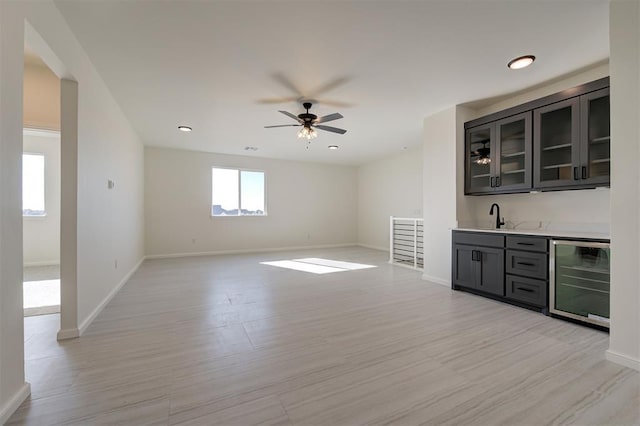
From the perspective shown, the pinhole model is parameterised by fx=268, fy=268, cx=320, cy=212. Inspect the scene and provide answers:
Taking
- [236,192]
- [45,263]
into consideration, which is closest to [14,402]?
[45,263]

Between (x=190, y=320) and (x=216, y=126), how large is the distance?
11.0ft

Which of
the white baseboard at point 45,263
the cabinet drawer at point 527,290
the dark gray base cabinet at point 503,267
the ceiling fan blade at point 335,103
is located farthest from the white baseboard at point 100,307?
the cabinet drawer at point 527,290

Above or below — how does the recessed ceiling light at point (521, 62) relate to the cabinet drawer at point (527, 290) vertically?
above

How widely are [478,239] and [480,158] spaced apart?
1143mm

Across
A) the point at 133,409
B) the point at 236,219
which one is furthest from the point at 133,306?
the point at 236,219

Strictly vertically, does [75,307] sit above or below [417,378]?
above

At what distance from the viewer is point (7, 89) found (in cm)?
147

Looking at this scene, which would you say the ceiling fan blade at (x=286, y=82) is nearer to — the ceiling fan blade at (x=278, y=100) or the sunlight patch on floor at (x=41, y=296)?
the ceiling fan blade at (x=278, y=100)

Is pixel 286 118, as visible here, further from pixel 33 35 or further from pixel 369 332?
pixel 369 332

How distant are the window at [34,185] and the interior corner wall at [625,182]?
340 inches

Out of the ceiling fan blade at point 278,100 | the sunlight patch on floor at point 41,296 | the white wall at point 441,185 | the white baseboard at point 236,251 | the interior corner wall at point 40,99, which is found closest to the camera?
the sunlight patch on floor at point 41,296

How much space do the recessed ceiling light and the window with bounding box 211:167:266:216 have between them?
6078 millimetres

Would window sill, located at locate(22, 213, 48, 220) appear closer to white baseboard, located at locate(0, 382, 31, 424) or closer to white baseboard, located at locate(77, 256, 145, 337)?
white baseboard, located at locate(77, 256, 145, 337)

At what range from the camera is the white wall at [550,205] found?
2885mm
